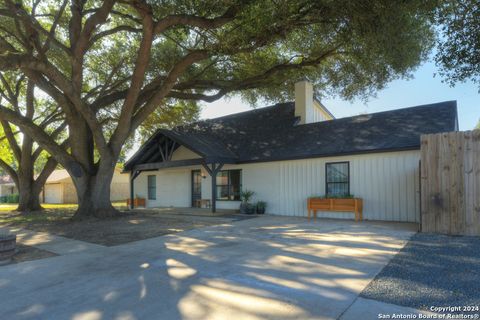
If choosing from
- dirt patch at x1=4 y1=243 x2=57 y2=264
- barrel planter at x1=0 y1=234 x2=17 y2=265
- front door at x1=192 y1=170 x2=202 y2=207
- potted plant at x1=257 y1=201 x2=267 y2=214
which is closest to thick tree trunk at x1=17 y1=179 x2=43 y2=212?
front door at x1=192 y1=170 x2=202 y2=207

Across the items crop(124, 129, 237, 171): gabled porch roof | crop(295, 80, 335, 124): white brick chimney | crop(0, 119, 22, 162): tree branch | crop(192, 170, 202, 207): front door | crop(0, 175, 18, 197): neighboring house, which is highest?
crop(295, 80, 335, 124): white brick chimney

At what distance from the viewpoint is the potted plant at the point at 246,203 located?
531 inches

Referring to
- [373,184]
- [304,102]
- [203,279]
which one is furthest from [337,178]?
[203,279]

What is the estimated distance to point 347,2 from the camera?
8.44 meters

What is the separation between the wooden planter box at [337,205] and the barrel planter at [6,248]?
9234 mm

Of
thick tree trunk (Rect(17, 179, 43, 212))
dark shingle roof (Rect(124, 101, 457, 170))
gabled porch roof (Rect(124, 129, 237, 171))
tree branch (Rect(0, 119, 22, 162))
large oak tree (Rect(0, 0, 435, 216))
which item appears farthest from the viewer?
thick tree trunk (Rect(17, 179, 43, 212))

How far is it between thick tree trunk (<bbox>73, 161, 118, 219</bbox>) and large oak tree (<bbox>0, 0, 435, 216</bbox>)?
40mm

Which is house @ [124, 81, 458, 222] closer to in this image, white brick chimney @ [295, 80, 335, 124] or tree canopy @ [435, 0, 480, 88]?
white brick chimney @ [295, 80, 335, 124]

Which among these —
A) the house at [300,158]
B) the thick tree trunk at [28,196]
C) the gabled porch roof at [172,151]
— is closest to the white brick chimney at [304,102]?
the house at [300,158]

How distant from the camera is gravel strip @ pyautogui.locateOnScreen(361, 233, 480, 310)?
3.71m

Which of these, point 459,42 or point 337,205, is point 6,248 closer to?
point 337,205

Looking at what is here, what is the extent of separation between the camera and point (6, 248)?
20.0 ft

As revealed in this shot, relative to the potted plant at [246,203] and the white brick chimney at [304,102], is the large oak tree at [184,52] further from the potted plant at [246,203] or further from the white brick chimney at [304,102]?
the potted plant at [246,203]

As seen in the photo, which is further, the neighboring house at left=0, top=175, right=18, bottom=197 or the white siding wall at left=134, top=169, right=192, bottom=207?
the neighboring house at left=0, top=175, right=18, bottom=197
